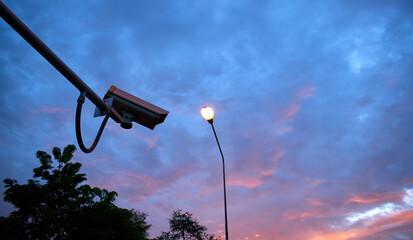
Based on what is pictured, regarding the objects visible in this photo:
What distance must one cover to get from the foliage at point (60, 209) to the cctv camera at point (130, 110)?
1716 centimetres

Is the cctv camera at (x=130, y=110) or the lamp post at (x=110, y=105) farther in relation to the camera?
the cctv camera at (x=130, y=110)

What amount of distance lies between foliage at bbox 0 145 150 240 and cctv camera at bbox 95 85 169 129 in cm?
1716

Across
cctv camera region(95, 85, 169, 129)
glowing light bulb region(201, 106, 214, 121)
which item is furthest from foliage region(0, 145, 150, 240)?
cctv camera region(95, 85, 169, 129)

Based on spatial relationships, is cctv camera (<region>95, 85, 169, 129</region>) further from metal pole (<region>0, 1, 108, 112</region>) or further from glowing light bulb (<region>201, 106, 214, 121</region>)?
glowing light bulb (<region>201, 106, 214, 121</region>)

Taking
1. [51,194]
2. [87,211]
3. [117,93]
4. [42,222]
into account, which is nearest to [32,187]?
[51,194]

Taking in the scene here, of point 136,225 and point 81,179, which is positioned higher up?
point 81,179

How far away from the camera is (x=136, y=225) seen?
21234 mm

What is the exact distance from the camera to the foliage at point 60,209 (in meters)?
15.7

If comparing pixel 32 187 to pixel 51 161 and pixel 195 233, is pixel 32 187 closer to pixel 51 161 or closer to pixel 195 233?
pixel 51 161

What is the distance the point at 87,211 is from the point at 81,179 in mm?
2482

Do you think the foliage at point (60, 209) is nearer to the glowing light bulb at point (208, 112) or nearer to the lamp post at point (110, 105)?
the glowing light bulb at point (208, 112)

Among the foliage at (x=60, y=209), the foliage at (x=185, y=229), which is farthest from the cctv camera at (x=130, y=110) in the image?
the foliage at (x=185, y=229)

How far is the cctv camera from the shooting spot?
2400mm

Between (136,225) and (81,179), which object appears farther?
(136,225)
